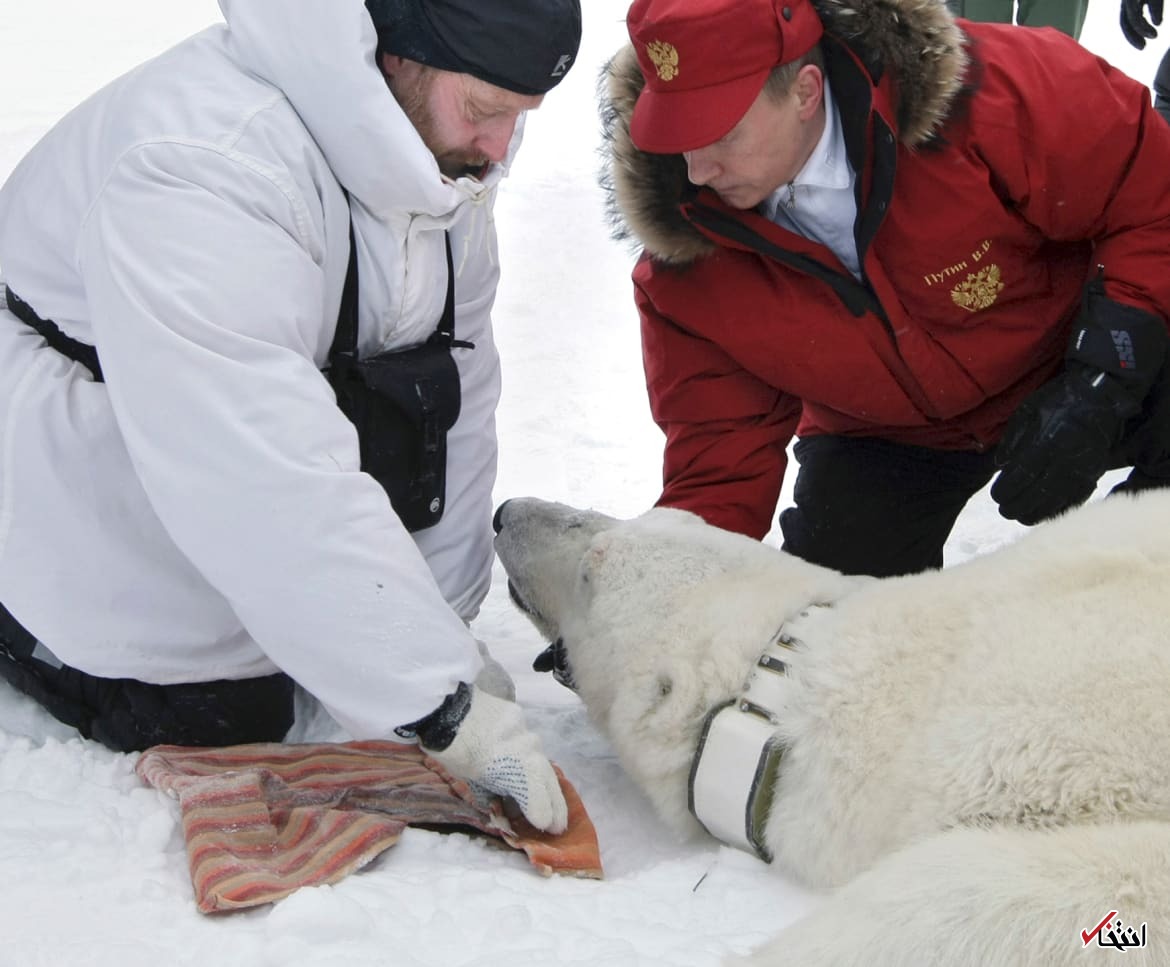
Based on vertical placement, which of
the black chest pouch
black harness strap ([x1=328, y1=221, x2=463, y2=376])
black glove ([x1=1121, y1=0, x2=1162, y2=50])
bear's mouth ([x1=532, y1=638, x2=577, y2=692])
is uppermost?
black harness strap ([x1=328, y1=221, x2=463, y2=376])

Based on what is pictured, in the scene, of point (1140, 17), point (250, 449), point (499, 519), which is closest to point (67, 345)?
point (250, 449)

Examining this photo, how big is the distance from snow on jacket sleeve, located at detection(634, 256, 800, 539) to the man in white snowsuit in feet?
2.60

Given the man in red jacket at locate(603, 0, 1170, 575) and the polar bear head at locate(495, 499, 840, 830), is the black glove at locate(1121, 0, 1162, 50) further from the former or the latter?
the polar bear head at locate(495, 499, 840, 830)

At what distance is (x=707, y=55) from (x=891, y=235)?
660 millimetres

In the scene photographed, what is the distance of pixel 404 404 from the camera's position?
2.58 meters

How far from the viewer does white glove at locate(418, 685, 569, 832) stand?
2.10 metres

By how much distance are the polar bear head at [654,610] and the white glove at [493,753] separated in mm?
206

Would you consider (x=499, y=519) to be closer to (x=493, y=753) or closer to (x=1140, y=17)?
(x=493, y=753)

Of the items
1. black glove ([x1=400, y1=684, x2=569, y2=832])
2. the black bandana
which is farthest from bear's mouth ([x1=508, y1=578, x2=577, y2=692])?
the black bandana

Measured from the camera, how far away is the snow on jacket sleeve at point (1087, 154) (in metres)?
2.79

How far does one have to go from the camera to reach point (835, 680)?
2.03 meters

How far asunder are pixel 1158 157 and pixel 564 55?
1479 mm

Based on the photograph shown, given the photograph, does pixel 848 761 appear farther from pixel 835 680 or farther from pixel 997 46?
pixel 997 46

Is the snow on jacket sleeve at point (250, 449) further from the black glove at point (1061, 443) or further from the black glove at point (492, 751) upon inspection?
the black glove at point (1061, 443)
